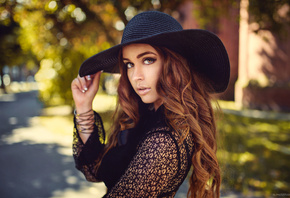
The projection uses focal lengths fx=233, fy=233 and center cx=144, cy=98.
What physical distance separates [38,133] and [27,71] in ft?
178

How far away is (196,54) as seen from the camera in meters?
1.47

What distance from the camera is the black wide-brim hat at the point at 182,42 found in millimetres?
1276

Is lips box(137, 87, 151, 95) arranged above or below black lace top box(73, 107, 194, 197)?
above

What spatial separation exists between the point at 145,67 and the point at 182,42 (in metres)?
0.26

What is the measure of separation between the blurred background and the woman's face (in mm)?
631

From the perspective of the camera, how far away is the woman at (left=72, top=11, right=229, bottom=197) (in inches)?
48.1

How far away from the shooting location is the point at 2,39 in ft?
69.8

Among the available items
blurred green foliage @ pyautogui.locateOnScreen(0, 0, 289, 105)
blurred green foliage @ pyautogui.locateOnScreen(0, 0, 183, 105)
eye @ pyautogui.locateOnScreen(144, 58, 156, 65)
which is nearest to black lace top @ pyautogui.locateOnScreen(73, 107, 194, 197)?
eye @ pyautogui.locateOnScreen(144, 58, 156, 65)

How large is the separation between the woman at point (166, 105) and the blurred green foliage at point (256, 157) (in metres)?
0.50

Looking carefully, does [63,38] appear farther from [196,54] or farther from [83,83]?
[196,54]

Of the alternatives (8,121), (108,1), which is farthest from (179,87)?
(8,121)

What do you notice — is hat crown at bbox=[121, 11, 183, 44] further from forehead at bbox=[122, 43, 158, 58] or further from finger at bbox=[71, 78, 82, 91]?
finger at bbox=[71, 78, 82, 91]

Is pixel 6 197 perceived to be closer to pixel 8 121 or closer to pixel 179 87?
pixel 179 87

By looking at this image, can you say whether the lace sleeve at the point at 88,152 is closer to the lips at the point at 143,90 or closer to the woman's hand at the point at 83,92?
the woman's hand at the point at 83,92
